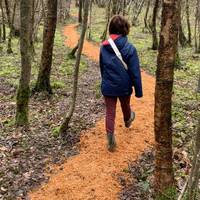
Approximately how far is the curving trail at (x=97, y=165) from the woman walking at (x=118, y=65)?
0.59 m

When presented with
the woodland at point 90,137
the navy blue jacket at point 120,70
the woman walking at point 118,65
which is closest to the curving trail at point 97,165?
the woodland at point 90,137

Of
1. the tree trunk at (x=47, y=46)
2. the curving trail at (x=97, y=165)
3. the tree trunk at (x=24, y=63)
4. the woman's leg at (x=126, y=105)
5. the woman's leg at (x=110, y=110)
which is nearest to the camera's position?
the curving trail at (x=97, y=165)

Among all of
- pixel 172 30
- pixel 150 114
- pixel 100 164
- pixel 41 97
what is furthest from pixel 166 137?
pixel 41 97

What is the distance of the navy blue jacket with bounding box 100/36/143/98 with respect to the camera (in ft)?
25.0

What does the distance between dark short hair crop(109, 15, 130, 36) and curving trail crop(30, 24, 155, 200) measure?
7.84 ft

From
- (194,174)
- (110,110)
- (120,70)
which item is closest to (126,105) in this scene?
(110,110)

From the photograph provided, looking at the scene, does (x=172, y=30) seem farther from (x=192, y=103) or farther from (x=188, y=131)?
(x=192, y=103)

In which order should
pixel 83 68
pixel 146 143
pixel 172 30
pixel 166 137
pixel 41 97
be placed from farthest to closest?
pixel 83 68 → pixel 41 97 → pixel 146 143 → pixel 166 137 → pixel 172 30

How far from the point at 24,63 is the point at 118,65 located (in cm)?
274

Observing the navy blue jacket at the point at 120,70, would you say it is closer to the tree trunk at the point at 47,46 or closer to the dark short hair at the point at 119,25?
the dark short hair at the point at 119,25

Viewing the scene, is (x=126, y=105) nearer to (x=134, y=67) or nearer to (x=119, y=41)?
(x=134, y=67)

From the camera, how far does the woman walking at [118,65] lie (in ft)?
25.0

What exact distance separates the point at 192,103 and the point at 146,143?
4109 mm

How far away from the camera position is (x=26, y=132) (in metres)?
9.59
